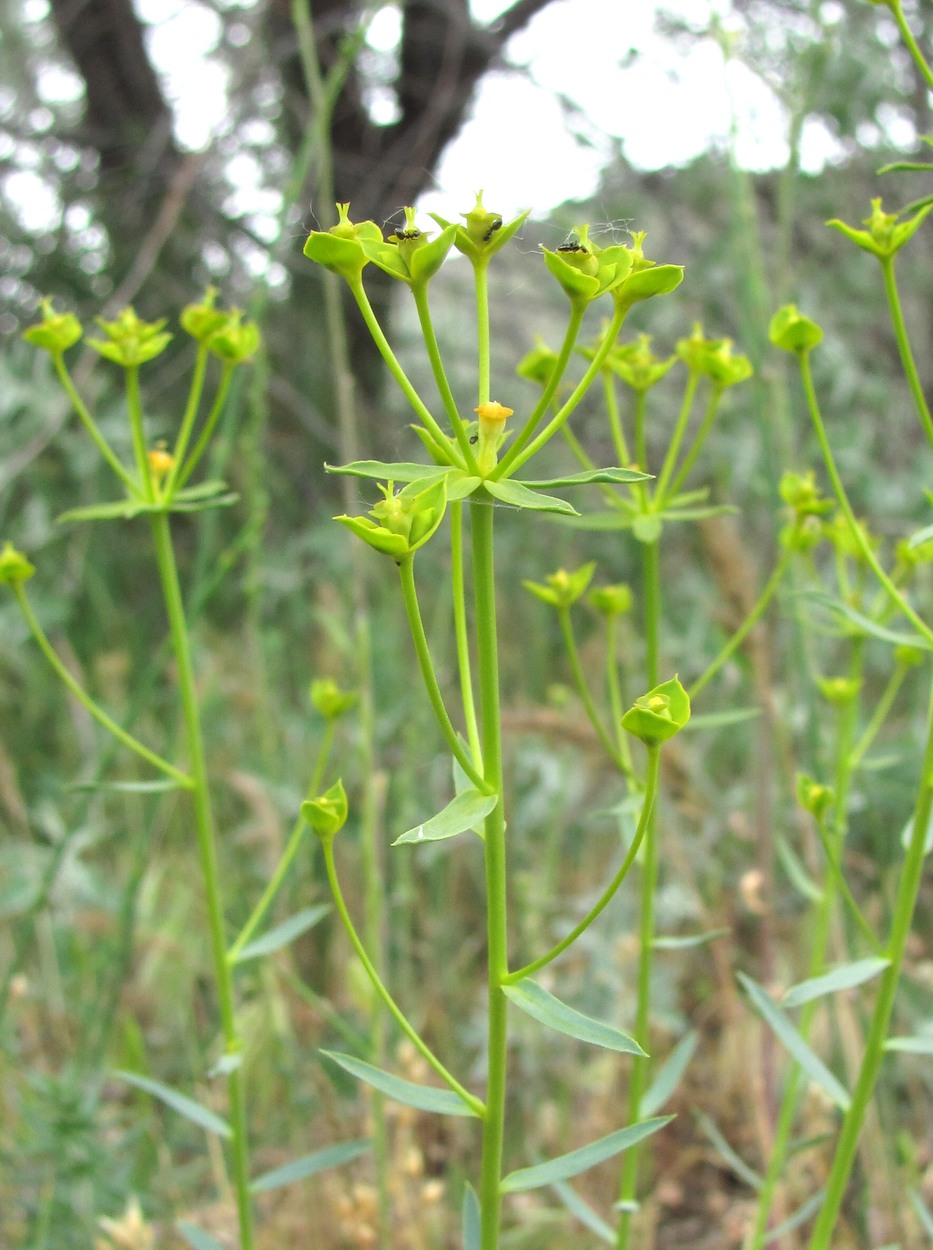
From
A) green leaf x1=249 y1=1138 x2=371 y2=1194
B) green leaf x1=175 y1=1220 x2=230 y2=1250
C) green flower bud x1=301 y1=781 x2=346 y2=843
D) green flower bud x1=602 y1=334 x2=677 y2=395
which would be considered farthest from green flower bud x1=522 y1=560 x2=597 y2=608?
green leaf x1=175 y1=1220 x2=230 y2=1250

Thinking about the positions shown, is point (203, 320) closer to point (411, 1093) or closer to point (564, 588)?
point (564, 588)

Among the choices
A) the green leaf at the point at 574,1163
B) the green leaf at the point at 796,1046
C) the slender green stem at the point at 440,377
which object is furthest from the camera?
the green leaf at the point at 796,1046

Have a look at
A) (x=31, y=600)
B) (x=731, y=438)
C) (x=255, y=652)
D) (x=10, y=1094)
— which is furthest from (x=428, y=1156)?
(x=731, y=438)

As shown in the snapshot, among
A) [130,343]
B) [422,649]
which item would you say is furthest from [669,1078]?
[130,343]

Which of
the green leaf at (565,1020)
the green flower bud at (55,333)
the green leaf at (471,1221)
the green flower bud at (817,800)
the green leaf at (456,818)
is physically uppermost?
the green flower bud at (55,333)

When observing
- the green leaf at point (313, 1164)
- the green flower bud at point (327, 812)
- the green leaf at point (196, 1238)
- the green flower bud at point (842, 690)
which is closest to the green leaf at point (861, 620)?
the green flower bud at point (842, 690)

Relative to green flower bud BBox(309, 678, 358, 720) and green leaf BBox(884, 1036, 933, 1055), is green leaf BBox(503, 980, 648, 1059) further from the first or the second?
green flower bud BBox(309, 678, 358, 720)

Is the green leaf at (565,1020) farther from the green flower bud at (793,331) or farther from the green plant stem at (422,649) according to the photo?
the green flower bud at (793,331)
